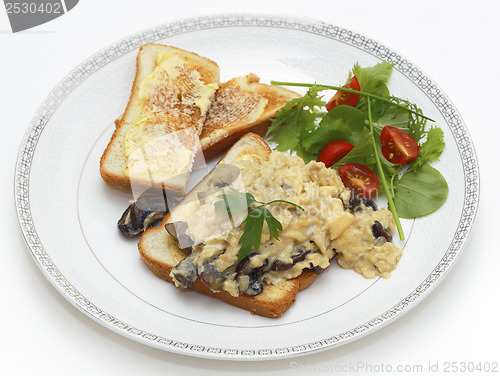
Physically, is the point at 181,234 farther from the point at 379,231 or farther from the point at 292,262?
the point at 379,231

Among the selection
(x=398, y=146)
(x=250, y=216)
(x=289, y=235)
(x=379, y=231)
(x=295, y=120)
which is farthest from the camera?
(x=295, y=120)

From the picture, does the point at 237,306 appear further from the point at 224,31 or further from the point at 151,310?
the point at 224,31

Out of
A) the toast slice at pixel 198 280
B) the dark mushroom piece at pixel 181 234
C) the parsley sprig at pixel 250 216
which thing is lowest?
the toast slice at pixel 198 280

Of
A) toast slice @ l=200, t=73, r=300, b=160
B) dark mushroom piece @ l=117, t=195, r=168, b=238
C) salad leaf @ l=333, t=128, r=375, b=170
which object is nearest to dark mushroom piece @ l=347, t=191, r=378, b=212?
salad leaf @ l=333, t=128, r=375, b=170

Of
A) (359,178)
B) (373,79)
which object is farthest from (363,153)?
(373,79)

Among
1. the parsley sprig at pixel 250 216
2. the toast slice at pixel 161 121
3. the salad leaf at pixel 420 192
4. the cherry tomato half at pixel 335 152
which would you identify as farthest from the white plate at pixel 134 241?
the cherry tomato half at pixel 335 152

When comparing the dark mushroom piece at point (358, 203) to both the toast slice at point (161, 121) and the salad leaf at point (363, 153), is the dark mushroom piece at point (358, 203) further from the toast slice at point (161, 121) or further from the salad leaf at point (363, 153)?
the toast slice at point (161, 121)
